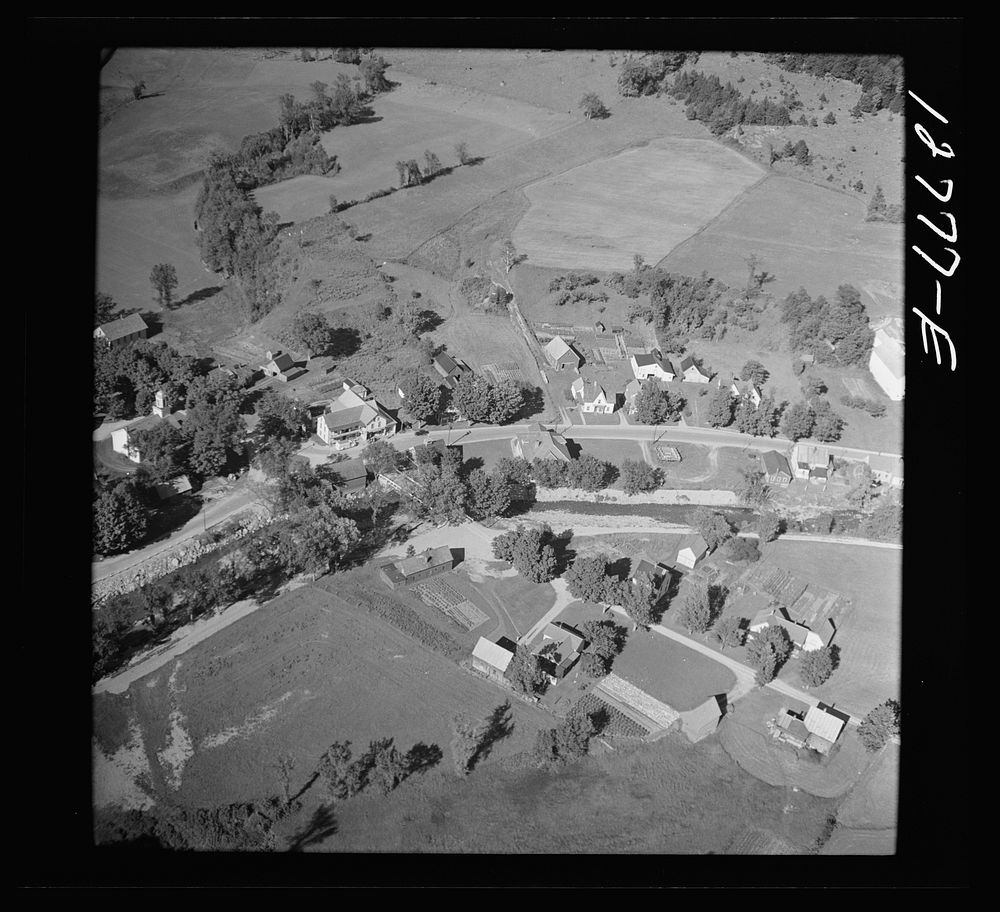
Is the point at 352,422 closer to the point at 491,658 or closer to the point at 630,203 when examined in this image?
the point at 491,658

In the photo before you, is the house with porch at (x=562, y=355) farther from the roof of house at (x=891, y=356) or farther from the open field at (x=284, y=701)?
the open field at (x=284, y=701)

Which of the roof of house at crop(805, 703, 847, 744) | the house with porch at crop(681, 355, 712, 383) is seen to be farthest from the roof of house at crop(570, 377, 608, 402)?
the roof of house at crop(805, 703, 847, 744)

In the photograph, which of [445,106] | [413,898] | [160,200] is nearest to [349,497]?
[413,898]

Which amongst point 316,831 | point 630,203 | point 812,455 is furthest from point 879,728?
point 630,203

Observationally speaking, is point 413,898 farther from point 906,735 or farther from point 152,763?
point 906,735

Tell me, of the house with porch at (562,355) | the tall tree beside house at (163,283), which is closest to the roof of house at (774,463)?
the house with porch at (562,355)
